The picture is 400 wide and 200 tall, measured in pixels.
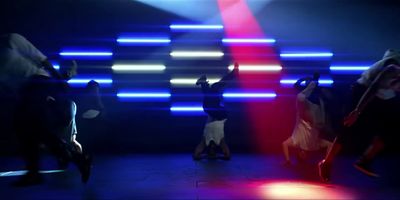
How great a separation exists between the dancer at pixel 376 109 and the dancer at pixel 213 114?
237 centimetres

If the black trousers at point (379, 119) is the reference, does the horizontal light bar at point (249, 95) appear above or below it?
above

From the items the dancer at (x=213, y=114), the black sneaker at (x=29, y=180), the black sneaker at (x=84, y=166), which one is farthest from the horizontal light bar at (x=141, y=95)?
the black sneaker at (x=29, y=180)

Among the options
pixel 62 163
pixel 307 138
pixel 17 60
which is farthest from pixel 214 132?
pixel 17 60

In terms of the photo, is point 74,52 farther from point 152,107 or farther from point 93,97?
point 152,107

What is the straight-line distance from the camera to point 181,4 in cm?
830

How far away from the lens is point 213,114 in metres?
7.17

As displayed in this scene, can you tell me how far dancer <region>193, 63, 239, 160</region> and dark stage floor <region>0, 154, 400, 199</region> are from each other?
1.07 feet

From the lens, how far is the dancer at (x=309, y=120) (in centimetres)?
643

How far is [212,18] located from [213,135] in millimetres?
2640

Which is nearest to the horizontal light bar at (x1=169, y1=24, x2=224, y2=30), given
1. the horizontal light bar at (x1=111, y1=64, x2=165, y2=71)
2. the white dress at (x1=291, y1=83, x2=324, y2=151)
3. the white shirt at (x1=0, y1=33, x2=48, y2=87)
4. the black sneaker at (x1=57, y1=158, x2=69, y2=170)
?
the horizontal light bar at (x1=111, y1=64, x2=165, y2=71)

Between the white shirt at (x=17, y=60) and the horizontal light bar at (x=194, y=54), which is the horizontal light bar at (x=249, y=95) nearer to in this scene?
the horizontal light bar at (x=194, y=54)

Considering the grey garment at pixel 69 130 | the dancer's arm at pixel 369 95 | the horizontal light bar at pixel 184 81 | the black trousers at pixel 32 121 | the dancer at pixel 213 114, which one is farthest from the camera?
the horizontal light bar at pixel 184 81

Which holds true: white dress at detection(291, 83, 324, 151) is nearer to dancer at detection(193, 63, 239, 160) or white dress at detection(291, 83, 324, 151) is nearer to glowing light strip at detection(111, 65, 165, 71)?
dancer at detection(193, 63, 239, 160)

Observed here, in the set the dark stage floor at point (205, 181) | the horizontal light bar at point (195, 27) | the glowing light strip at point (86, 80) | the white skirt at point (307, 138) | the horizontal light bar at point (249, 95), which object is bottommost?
the dark stage floor at point (205, 181)
